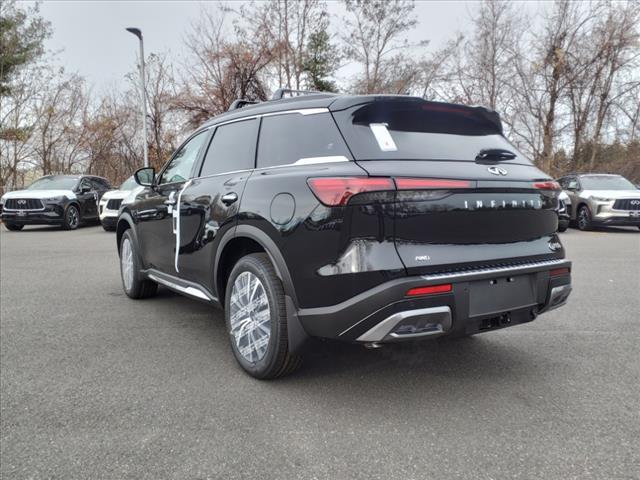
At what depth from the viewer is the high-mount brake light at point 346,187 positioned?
2.45m

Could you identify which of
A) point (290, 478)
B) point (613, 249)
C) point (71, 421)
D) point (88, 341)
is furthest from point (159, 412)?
point (613, 249)

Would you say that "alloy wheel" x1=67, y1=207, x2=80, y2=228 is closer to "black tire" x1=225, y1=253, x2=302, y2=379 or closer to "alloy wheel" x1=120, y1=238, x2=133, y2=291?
"alloy wheel" x1=120, y1=238, x2=133, y2=291

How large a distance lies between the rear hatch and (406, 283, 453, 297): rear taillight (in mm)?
95

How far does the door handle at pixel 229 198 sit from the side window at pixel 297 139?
26 centimetres

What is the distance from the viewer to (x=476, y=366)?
3.35 m

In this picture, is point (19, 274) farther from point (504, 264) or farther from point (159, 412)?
point (504, 264)

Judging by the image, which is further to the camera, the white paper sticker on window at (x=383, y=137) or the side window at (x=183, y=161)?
the side window at (x=183, y=161)

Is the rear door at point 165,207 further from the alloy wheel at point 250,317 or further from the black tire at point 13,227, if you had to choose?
the black tire at point 13,227

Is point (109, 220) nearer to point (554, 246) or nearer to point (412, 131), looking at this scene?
point (412, 131)

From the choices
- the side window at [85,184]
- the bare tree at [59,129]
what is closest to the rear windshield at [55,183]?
the side window at [85,184]

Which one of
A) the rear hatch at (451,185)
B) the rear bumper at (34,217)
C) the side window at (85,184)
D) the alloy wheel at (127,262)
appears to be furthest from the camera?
the side window at (85,184)

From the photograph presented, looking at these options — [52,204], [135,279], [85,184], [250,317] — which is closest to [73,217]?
[52,204]

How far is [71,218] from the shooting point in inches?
583

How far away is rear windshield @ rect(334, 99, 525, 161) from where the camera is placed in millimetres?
2719
